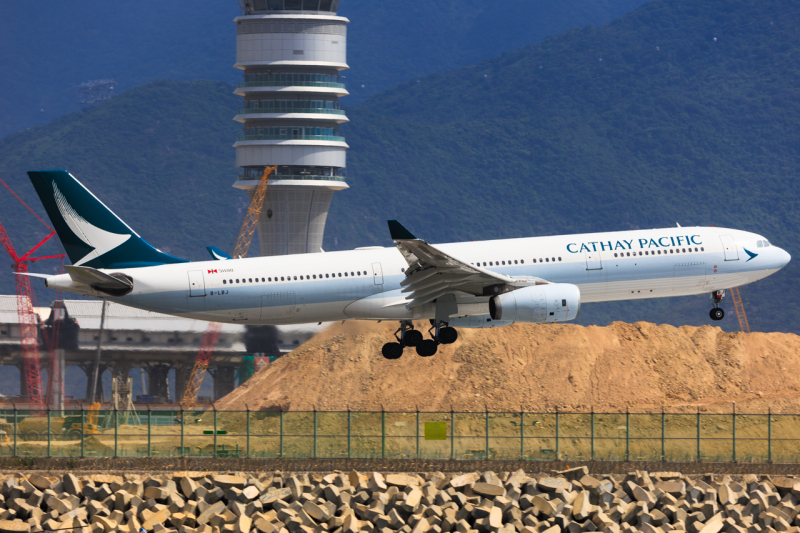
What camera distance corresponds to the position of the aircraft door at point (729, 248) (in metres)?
65.1

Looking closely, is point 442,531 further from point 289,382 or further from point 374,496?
point 289,382

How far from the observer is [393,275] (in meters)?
61.6

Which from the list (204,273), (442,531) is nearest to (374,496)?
(442,531)

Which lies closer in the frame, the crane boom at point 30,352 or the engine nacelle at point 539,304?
the engine nacelle at point 539,304

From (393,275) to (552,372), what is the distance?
2428 centimetres

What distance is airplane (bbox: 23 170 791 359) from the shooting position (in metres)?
59.4

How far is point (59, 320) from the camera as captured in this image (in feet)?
455

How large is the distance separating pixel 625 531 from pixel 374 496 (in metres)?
10.8

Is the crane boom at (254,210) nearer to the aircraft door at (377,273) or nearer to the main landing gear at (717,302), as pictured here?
the main landing gear at (717,302)

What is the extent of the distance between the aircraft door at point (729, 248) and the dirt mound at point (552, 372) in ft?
46.9

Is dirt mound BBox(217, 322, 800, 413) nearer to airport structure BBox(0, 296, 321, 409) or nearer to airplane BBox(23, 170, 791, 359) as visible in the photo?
airplane BBox(23, 170, 791, 359)

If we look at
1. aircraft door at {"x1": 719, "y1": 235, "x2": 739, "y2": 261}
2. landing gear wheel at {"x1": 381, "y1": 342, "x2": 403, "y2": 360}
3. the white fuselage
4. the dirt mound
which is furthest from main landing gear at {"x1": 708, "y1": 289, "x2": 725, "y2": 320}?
landing gear wheel at {"x1": 381, "y1": 342, "x2": 403, "y2": 360}

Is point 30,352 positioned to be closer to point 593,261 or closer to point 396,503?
point 593,261

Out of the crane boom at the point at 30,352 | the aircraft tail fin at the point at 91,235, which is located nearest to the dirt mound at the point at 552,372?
the aircraft tail fin at the point at 91,235
